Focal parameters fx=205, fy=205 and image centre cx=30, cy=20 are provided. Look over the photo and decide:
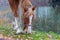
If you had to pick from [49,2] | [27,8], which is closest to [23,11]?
[27,8]

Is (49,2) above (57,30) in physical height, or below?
above

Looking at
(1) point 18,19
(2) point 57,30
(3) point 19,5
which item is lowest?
(2) point 57,30

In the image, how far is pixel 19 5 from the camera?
7.38 meters

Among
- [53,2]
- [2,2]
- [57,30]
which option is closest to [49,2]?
[53,2]

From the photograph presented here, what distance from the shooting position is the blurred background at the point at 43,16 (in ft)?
31.9

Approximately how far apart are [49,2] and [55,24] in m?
6.47

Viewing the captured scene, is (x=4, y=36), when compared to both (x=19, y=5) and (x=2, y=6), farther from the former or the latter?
(x=2, y=6)

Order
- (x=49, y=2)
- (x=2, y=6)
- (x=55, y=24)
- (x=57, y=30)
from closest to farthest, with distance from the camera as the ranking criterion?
1. (x=57, y=30)
2. (x=55, y=24)
3. (x=2, y=6)
4. (x=49, y=2)

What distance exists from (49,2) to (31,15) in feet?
33.1

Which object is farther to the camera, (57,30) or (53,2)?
(53,2)

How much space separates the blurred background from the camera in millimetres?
9717

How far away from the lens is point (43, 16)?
1226 centimetres

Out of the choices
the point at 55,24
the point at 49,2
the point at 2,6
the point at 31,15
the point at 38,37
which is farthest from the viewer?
the point at 49,2

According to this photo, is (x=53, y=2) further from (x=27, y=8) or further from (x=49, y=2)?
(x=27, y=8)
